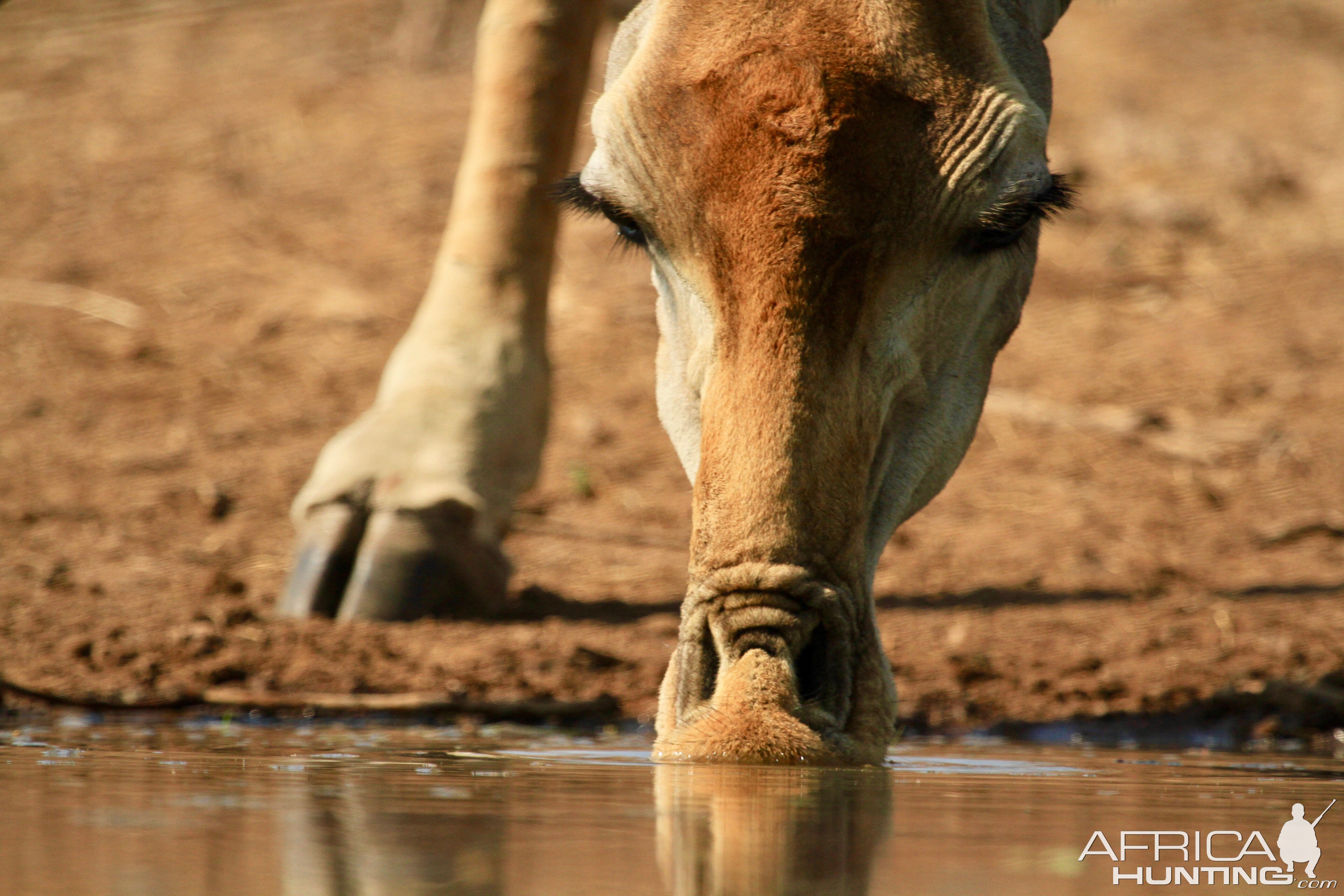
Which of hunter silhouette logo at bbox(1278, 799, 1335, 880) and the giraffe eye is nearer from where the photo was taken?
hunter silhouette logo at bbox(1278, 799, 1335, 880)

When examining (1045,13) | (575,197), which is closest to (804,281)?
(575,197)

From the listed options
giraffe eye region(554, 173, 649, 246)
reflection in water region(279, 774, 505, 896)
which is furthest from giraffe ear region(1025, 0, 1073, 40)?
reflection in water region(279, 774, 505, 896)

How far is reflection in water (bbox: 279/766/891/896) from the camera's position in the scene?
1.45m

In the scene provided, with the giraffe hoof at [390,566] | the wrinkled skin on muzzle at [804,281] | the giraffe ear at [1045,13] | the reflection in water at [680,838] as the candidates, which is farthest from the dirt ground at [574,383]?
the reflection in water at [680,838]

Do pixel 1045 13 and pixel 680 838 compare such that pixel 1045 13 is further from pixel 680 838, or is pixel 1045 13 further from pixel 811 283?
pixel 680 838

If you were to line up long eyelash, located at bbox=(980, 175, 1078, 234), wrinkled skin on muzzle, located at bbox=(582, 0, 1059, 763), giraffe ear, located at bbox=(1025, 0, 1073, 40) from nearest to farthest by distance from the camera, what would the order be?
wrinkled skin on muzzle, located at bbox=(582, 0, 1059, 763) → long eyelash, located at bbox=(980, 175, 1078, 234) → giraffe ear, located at bbox=(1025, 0, 1073, 40)

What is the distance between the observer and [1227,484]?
6.31 meters

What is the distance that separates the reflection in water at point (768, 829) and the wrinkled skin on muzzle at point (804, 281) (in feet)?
0.40

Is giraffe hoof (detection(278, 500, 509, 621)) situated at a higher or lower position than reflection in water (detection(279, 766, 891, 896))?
higher

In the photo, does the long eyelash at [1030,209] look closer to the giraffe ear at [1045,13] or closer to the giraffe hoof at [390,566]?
the giraffe ear at [1045,13]

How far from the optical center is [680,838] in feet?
5.68

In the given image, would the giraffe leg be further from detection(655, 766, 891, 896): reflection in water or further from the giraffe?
detection(655, 766, 891, 896): reflection in water

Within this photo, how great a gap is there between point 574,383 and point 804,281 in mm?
4720

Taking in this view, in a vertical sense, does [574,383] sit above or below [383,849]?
above
